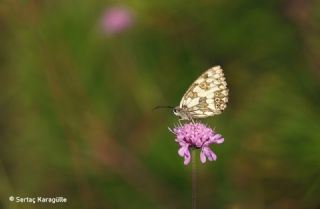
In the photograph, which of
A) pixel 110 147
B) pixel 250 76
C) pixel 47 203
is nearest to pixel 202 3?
pixel 250 76

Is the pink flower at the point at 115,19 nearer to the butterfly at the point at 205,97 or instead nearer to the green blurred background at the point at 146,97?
the green blurred background at the point at 146,97

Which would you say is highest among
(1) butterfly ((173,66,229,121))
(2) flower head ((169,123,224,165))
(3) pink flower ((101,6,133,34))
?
(3) pink flower ((101,6,133,34))

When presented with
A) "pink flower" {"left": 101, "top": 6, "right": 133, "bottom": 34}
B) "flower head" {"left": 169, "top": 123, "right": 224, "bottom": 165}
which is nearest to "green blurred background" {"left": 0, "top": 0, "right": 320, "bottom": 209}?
"pink flower" {"left": 101, "top": 6, "right": 133, "bottom": 34}

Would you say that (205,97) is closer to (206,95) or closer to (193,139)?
(206,95)

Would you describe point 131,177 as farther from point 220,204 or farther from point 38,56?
point 38,56

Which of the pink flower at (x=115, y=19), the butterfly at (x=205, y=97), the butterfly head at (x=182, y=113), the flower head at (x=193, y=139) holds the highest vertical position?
the pink flower at (x=115, y=19)

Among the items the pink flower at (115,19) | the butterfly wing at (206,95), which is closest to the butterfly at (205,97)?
the butterfly wing at (206,95)

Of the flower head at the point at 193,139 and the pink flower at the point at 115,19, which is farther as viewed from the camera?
the pink flower at the point at 115,19

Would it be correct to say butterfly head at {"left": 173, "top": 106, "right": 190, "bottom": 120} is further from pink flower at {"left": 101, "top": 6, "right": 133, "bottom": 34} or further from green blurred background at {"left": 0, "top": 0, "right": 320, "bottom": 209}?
pink flower at {"left": 101, "top": 6, "right": 133, "bottom": 34}
